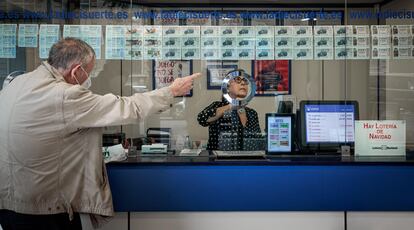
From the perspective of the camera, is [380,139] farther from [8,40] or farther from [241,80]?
[8,40]

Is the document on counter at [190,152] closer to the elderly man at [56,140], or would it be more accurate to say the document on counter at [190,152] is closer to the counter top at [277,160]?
the counter top at [277,160]

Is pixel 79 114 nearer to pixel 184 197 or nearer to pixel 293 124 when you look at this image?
pixel 184 197

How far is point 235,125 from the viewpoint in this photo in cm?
360

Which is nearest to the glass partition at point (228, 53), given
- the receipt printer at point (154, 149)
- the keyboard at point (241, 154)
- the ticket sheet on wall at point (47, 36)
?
the ticket sheet on wall at point (47, 36)

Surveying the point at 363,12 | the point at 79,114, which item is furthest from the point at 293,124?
the point at 79,114

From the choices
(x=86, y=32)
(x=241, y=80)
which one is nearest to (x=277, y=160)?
(x=241, y=80)

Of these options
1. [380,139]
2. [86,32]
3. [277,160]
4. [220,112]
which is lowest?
[277,160]

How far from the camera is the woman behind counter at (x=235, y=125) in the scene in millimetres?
3488

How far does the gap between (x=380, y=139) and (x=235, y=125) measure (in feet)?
3.41

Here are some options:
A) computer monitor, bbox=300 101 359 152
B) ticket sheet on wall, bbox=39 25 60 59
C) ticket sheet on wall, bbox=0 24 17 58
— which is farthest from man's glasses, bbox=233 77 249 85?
ticket sheet on wall, bbox=0 24 17 58

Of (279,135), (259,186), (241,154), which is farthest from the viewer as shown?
(279,135)

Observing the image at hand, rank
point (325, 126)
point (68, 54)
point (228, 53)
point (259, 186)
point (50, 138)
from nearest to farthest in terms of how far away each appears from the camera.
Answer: point (50, 138) → point (68, 54) → point (259, 186) → point (325, 126) → point (228, 53)

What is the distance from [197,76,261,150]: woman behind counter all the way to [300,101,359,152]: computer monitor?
0.38m

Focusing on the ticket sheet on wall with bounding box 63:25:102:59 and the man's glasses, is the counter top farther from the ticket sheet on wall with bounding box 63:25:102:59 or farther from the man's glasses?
the ticket sheet on wall with bounding box 63:25:102:59
